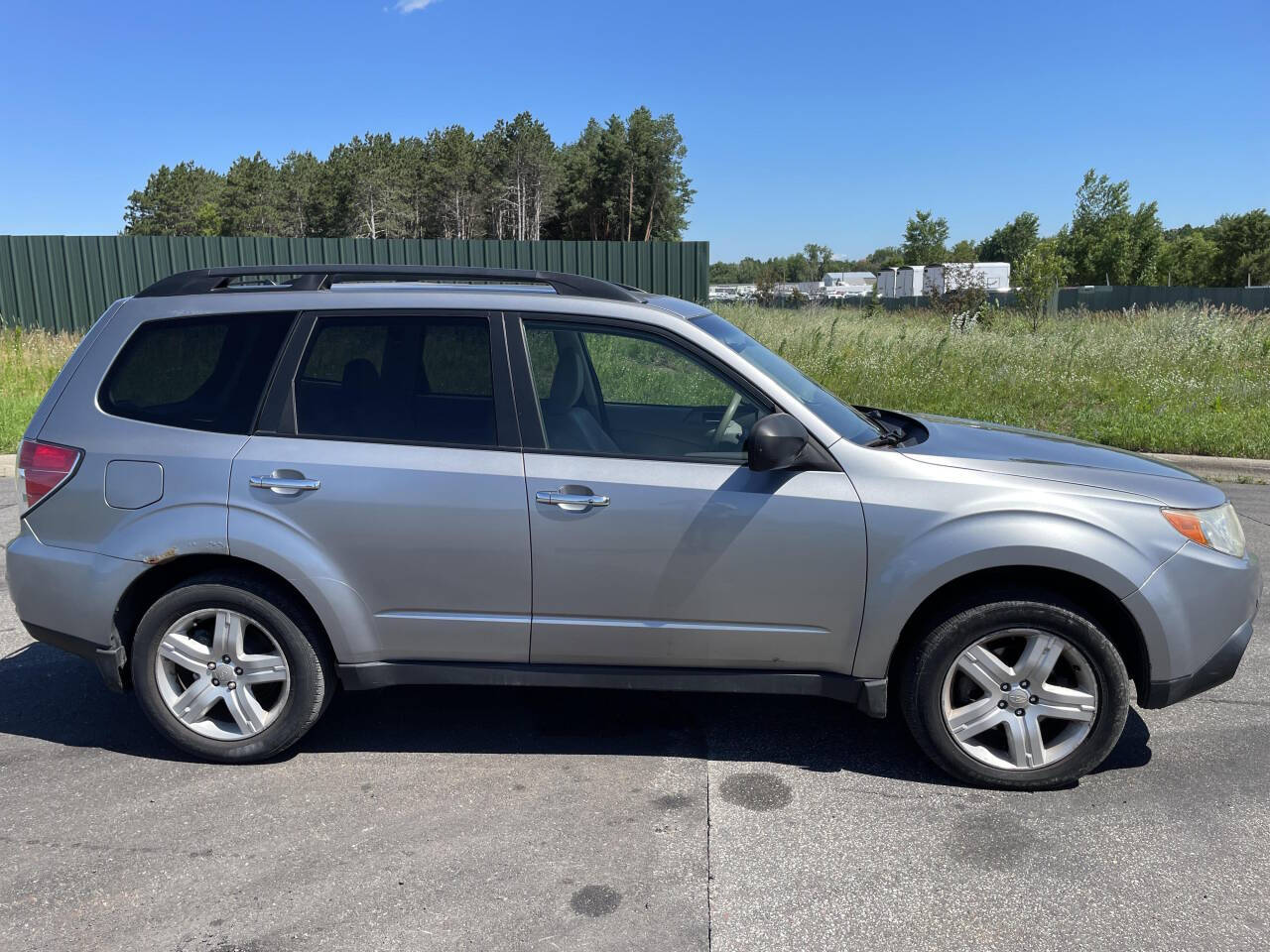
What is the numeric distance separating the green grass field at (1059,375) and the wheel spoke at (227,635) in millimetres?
8395

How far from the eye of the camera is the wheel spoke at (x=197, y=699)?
3865mm

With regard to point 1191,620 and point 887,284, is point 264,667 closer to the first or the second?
point 1191,620

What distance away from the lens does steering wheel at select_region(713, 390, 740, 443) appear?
3.78 meters

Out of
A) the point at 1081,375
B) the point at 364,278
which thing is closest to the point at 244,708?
the point at 364,278

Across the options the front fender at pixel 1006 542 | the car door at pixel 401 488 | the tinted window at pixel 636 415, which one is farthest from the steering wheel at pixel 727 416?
the car door at pixel 401 488

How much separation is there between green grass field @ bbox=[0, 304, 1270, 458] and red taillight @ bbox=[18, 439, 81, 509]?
306 inches

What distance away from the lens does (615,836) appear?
A: 3.38m

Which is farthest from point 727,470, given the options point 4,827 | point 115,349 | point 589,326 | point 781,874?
point 4,827

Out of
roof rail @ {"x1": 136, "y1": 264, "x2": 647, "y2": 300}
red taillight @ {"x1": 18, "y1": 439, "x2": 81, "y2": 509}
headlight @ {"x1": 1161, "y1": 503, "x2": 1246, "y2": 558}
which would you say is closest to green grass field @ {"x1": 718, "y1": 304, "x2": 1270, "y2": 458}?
headlight @ {"x1": 1161, "y1": 503, "x2": 1246, "y2": 558}

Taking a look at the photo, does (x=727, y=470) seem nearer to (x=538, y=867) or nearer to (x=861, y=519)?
(x=861, y=519)

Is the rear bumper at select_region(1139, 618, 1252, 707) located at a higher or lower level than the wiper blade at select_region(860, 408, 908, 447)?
lower

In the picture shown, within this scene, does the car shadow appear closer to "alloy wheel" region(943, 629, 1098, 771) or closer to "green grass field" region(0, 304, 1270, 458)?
"alloy wheel" region(943, 629, 1098, 771)

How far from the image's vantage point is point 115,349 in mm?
3994

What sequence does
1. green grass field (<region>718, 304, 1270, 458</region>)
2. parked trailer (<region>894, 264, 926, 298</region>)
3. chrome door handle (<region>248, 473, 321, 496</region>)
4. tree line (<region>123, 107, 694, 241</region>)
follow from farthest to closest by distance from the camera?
tree line (<region>123, 107, 694, 241</region>)
parked trailer (<region>894, 264, 926, 298</region>)
green grass field (<region>718, 304, 1270, 458</region>)
chrome door handle (<region>248, 473, 321, 496</region>)
